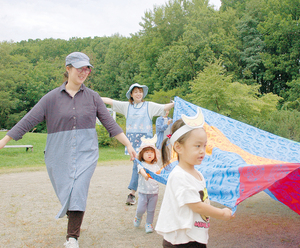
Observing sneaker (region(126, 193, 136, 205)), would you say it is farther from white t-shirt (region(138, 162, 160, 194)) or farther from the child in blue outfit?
white t-shirt (region(138, 162, 160, 194))

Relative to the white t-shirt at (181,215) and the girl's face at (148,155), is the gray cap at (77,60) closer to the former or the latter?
the girl's face at (148,155)

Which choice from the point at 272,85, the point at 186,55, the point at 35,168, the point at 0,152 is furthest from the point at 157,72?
the point at 35,168

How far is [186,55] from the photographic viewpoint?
113ft

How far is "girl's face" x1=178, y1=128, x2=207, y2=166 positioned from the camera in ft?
6.35

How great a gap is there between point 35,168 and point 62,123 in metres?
7.24

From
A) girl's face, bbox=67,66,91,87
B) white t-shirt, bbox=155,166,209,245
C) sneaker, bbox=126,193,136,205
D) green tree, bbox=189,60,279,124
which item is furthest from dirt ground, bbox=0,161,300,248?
green tree, bbox=189,60,279,124

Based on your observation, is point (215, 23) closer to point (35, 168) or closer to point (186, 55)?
point (186, 55)

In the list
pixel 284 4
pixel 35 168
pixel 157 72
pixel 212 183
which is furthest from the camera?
pixel 157 72

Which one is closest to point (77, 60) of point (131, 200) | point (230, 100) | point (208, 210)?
point (208, 210)

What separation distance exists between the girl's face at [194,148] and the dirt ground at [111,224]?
1.88 metres

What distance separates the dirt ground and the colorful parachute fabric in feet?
1.83

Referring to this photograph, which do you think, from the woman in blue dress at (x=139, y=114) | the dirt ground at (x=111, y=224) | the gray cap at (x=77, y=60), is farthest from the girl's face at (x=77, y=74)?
the dirt ground at (x=111, y=224)

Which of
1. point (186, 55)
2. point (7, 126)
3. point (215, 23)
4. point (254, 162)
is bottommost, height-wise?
point (7, 126)

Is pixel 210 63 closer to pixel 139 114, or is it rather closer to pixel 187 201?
pixel 139 114
